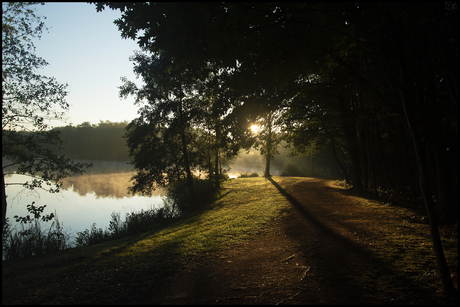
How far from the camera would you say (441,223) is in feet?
21.7

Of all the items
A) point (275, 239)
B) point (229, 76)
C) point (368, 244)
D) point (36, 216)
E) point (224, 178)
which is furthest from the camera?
point (224, 178)

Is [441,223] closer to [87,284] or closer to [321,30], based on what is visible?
[321,30]

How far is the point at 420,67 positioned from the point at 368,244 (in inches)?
228

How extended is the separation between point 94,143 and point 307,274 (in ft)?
251

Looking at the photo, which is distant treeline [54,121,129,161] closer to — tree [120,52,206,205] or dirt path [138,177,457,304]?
tree [120,52,206,205]

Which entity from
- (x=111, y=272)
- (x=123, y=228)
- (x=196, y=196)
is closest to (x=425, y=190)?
(x=111, y=272)

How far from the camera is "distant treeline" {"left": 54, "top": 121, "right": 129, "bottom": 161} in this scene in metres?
67.5

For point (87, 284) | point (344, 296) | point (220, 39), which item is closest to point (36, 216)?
point (87, 284)

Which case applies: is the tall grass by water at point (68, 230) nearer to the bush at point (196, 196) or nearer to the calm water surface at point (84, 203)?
the bush at point (196, 196)

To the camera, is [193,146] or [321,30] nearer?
[321,30]

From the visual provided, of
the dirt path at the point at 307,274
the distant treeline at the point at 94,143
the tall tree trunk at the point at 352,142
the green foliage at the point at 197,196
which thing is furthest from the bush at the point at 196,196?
the distant treeline at the point at 94,143

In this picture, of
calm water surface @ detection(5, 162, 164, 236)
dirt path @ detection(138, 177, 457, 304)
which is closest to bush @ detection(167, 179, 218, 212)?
calm water surface @ detection(5, 162, 164, 236)

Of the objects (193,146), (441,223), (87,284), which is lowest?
(87,284)

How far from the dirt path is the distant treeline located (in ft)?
217
